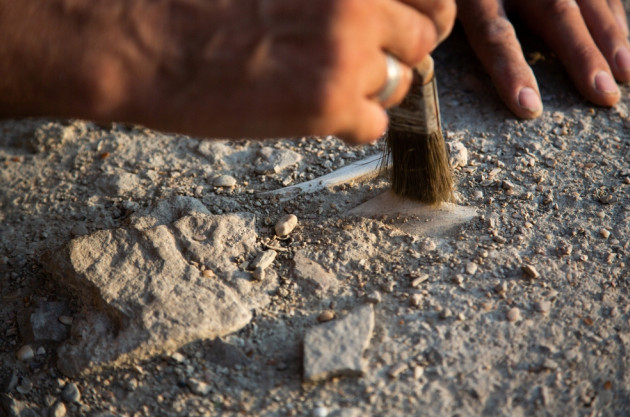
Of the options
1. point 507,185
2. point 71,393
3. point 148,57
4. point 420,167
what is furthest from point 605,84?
point 71,393

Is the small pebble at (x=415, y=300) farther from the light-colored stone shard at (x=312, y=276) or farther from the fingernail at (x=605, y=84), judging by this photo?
the fingernail at (x=605, y=84)

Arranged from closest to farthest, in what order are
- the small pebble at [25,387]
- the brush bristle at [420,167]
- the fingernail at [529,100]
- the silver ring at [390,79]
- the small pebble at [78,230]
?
the silver ring at [390,79], the small pebble at [25,387], the brush bristle at [420,167], the small pebble at [78,230], the fingernail at [529,100]

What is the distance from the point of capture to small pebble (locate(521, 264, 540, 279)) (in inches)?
65.9

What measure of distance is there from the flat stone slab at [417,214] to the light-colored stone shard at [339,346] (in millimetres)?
374

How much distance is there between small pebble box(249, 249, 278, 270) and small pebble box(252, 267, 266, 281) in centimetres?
1

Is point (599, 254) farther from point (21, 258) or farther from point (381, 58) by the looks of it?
point (21, 258)

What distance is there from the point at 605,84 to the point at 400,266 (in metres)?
1.20

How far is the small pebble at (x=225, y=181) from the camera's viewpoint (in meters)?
2.03

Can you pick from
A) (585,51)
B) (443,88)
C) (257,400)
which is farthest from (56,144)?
(585,51)

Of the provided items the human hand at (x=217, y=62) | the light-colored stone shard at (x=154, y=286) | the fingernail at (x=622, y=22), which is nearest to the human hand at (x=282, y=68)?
the human hand at (x=217, y=62)

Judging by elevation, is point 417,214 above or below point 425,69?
below

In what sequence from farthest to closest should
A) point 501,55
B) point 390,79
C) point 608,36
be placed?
point 608,36, point 501,55, point 390,79

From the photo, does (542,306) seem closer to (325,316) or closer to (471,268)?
(471,268)

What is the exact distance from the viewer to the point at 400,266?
1730 millimetres
